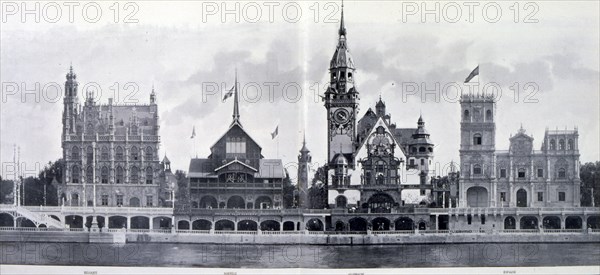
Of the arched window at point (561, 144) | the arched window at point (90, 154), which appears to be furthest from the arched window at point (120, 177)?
the arched window at point (561, 144)

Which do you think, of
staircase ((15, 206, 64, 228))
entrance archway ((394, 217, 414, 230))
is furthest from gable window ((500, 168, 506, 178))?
staircase ((15, 206, 64, 228))

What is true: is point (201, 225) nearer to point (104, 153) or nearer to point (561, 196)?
point (104, 153)

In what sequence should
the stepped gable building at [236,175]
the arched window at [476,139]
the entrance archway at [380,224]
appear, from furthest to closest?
1. the entrance archway at [380,224]
2. the arched window at [476,139]
3. the stepped gable building at [236,175]

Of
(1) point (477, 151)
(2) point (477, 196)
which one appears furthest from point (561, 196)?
(1) point (477, 151)

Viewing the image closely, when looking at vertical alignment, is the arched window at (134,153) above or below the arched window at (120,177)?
above

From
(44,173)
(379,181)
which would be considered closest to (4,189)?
(44,173)

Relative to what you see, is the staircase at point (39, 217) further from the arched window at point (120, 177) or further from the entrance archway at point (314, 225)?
the entrance archway at point (314, 225)

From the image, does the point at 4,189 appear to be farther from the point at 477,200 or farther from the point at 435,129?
the point at 477,200
